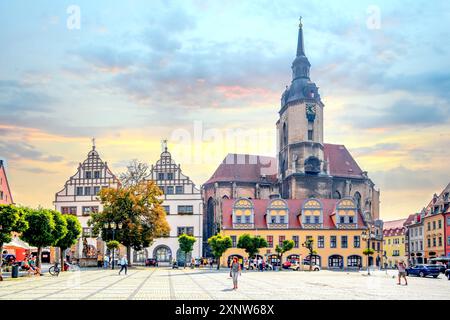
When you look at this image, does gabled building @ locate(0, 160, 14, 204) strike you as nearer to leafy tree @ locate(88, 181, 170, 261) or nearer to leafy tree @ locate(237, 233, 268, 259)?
leafy tree @ locate(88, 181, 170, 261)

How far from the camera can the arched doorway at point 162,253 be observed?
3253 inches

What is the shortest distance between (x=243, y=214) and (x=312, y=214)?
9.43m

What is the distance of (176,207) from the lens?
83562mm

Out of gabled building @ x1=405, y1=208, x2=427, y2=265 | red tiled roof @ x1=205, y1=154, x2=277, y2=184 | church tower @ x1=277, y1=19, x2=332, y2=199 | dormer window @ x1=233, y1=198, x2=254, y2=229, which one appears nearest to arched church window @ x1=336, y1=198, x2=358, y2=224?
dormer window @ x1=233, y1=198, x2=254, y2=229

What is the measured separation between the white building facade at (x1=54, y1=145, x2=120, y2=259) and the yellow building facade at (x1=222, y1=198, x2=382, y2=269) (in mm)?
17574

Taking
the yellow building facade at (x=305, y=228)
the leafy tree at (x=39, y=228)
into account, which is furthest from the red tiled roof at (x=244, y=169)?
the leafy tree at (x=39, y=228)

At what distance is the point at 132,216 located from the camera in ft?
208

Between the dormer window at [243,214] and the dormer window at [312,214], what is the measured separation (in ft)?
23.1

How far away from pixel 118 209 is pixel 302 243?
27511mm

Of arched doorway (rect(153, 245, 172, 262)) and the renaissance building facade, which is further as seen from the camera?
the renaissance building facade

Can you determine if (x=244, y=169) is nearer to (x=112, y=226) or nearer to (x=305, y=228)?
(x=305, y=228)

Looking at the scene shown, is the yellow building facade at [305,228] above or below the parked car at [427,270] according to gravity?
above

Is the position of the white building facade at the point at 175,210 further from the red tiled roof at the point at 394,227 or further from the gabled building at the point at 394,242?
the red tiled roof at the point at 394,227

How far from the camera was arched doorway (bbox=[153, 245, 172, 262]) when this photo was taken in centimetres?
8262
